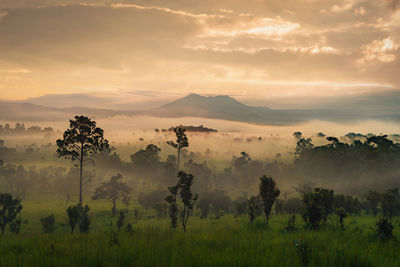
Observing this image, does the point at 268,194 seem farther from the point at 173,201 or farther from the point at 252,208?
the point at 173,201

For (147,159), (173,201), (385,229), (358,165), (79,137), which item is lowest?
(147,159)

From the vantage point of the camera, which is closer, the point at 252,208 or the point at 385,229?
the point at 385,229

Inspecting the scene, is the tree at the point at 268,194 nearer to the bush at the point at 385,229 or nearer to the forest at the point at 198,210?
the forest at the point at 198,210

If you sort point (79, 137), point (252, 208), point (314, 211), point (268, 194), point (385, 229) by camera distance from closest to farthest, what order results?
point (385, 229) < point (314, 211) < point (268, 194) < point (252, 208) < point (79, 137)

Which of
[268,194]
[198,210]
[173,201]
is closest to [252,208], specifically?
[268,194]

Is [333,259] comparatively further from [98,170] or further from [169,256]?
[98,170]

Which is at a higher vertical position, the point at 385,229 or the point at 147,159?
the point at 385,229

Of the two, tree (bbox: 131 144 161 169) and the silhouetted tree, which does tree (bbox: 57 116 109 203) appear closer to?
the silhouetted tree

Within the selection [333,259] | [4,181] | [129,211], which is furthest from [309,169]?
[4,181]

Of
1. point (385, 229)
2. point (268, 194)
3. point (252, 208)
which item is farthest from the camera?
point (252, 208)

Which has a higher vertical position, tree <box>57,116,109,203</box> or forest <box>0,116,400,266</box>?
tree <box>57,116,109,203</box>

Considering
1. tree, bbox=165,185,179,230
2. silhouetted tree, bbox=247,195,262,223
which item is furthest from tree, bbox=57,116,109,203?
silhouetted tree, bbox=247,195,262,223

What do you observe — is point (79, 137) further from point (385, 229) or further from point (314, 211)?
point (385, 229)

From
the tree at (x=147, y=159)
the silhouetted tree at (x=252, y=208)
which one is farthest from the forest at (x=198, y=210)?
the tree at (x=147, y=159)
